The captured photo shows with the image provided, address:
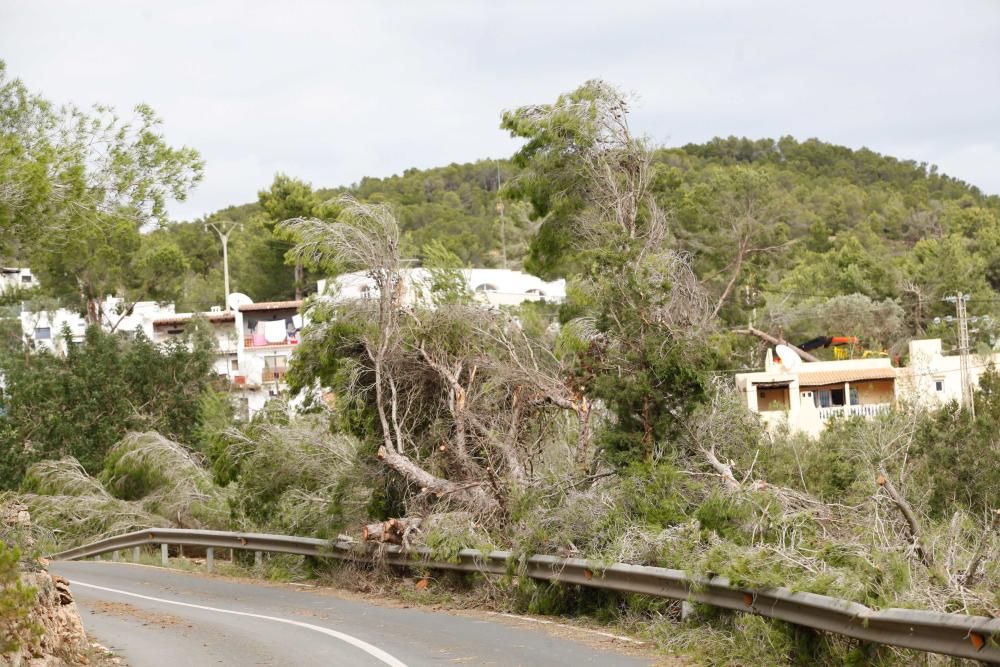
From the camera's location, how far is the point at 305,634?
12719 mm

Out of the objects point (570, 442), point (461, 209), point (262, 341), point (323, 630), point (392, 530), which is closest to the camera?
point (323, 630)

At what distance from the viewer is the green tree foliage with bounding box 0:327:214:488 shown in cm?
4175

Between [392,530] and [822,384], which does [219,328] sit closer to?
[822,384]

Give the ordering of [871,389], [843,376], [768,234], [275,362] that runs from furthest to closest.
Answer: [275,362], [871,389], [843,376], [768,234]

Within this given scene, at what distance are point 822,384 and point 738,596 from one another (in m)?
44.5

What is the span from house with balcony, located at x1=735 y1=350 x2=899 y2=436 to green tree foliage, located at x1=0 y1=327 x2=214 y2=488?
2286cm

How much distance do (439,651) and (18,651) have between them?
157 inches

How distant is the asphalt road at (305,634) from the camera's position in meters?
10.9

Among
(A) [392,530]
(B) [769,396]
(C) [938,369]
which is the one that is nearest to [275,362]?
(B) [769,396]

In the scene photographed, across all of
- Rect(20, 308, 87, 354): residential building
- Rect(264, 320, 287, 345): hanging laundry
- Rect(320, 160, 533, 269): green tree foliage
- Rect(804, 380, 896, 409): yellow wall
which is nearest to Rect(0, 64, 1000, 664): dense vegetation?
Rect(804, 380, 896, 409): yellow wall

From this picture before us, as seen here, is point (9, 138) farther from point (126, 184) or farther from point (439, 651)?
point (439, 651)

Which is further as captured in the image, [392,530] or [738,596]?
[392,530]

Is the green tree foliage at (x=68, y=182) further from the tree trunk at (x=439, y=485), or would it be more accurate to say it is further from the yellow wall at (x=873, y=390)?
the yellow wall at (x=873, y=390)

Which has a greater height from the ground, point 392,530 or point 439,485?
point 439,485
